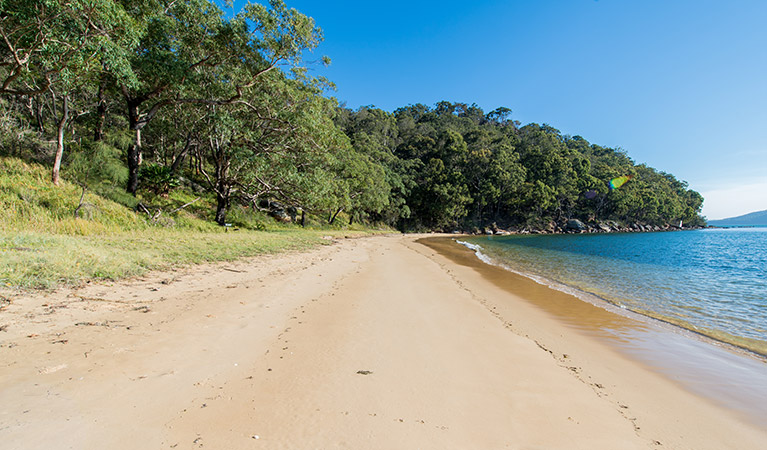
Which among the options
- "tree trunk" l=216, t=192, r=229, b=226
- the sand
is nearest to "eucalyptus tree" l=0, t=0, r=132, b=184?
the sand

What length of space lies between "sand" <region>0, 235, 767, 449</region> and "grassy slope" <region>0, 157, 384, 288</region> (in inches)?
29.5

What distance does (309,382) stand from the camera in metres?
2.81

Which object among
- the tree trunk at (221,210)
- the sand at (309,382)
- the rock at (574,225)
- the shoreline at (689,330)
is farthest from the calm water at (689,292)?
the rock at (574,225)

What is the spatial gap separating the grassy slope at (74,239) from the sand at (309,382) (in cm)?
75

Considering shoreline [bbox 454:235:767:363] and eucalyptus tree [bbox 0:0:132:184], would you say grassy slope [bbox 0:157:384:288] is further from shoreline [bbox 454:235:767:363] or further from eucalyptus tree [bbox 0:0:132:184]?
shoreline [bbox 454:235:767:363]

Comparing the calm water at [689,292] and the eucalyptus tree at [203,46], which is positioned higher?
the eucalyptus tree at [203,46]

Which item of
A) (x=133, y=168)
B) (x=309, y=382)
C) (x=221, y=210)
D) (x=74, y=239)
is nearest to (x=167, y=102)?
(x=133, y=168)

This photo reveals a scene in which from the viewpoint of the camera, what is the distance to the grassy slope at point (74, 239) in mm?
4996

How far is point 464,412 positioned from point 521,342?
2411 mm

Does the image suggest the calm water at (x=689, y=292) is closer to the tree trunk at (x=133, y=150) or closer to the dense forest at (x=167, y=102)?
the dense forest at (x=167, y=102)

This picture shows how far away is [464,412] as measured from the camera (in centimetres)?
253

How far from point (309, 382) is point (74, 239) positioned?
827 cm

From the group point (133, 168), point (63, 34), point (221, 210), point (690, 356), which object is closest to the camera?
point (690, 356)

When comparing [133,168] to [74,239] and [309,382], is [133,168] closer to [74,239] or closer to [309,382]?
[74,239]
